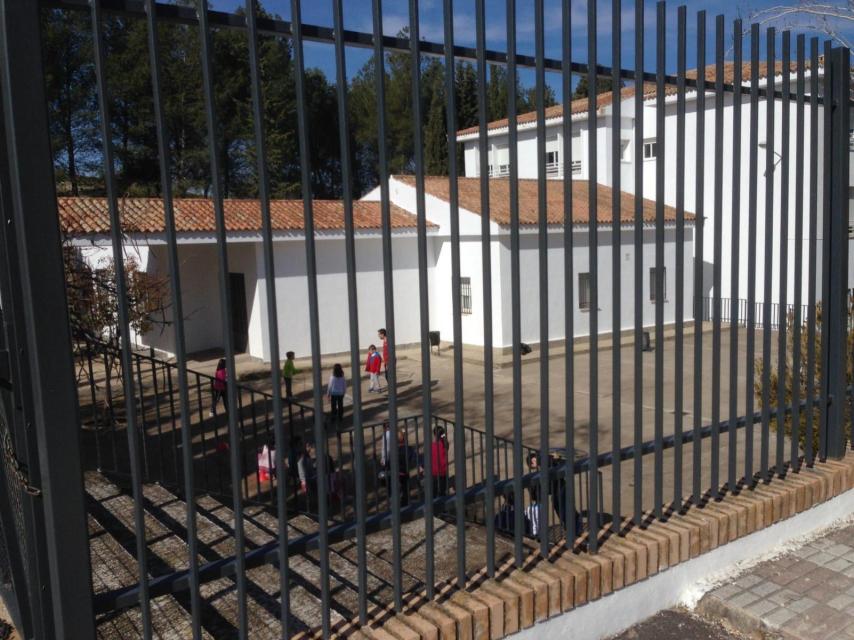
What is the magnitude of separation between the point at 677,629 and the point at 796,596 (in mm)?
578

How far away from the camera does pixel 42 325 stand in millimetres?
1874

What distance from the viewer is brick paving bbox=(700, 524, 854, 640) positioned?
3.02 metres

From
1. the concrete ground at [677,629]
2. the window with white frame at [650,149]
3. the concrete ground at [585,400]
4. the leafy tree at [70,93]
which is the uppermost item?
the leafy tree at [70,93]

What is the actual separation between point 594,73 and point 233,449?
1963 millimetres

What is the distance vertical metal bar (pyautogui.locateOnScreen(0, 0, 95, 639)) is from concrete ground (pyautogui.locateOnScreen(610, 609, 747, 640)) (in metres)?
2.11

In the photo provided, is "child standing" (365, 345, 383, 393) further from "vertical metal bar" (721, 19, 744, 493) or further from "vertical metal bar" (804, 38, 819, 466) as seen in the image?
"vertical metal bar" (721, 19, 744, 493)

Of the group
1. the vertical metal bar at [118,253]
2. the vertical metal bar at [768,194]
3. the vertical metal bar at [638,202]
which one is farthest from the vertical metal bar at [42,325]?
the vertical metal bar at [768,194]

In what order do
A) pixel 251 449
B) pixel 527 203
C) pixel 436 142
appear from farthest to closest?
pixel 436 142
pixel 527 203
pixel 251 449

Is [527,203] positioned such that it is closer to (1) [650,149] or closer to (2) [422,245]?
(1) [650,149]

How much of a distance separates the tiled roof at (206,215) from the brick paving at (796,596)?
46.3ft

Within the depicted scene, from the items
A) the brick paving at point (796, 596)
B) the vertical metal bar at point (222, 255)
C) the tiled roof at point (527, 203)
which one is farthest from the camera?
the tiled roof at point (527, 203)

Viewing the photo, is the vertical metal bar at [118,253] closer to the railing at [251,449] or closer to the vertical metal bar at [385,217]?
the vertical metal bar at [385,217]

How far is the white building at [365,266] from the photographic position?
1903 centimetres

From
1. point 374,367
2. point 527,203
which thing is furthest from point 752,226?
point 527,203
